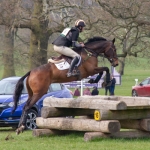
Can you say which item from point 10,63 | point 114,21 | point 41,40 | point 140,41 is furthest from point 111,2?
point 10,63

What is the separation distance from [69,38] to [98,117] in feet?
8.70

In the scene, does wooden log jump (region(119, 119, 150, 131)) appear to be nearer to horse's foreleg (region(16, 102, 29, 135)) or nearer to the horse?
the horse

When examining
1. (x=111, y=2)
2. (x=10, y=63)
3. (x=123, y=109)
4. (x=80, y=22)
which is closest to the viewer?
(x=123, y=109)

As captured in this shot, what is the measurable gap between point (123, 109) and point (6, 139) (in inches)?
116

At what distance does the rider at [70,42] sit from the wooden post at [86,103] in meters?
0.75

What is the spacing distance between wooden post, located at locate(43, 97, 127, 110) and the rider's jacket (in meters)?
1.50

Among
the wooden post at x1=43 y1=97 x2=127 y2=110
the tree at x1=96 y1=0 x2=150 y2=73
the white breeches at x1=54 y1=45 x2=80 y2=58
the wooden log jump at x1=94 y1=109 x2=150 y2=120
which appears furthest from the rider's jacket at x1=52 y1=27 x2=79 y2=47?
the tree at x1=96 y1=0 x2=150 y2=73

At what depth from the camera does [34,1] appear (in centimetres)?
2933

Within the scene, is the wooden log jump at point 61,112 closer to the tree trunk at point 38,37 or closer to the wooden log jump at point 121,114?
the wooden log jump at point 121,114

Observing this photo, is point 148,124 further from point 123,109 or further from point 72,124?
point 72,124

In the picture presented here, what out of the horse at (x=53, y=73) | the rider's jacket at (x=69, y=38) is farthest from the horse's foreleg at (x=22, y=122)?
the rider's jacket at (x=69, y=38)

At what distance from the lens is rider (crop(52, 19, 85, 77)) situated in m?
13.6

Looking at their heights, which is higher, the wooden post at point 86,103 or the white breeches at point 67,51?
the white breeches at point 67,51

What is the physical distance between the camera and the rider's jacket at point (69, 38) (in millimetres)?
13609
